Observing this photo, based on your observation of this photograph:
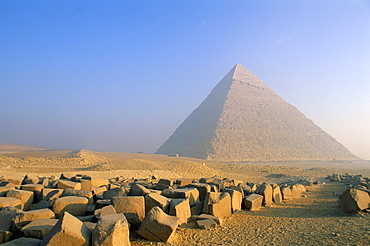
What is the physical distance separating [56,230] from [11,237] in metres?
0.87

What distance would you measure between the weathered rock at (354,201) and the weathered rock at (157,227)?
3195 mm

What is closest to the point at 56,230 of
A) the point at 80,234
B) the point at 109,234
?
the point at 80,234

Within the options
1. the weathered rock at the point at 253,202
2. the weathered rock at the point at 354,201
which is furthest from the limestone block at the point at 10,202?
the weathered rock at the point at 354,201

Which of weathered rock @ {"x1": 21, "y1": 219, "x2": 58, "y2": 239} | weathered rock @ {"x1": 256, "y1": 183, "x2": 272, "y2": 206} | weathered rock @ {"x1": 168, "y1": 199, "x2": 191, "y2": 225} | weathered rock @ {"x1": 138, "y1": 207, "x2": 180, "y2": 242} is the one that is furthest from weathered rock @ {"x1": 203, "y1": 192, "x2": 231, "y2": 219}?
weathered rock @ {"x1": 21, "y1": 219, "x2": 58, "y2": 239}

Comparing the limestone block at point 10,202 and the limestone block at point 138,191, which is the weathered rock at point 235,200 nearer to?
the limestone block at point 138,191

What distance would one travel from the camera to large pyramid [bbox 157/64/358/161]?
70.2m

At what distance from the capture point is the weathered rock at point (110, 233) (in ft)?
8.41

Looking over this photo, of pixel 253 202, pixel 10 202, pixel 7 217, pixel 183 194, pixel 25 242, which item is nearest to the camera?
pixel 25 242

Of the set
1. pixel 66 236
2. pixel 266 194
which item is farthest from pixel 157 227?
pixel 266 194

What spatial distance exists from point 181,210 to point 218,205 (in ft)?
2.37

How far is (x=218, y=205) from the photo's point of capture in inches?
169

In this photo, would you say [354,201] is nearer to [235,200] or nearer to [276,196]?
[276,196]

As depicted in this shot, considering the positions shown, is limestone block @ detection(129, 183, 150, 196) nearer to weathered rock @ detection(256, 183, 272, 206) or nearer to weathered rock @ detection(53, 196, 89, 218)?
weathered rock @ detection(53, 196, 89, 218)

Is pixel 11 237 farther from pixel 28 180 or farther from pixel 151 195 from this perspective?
pixel 28 180
